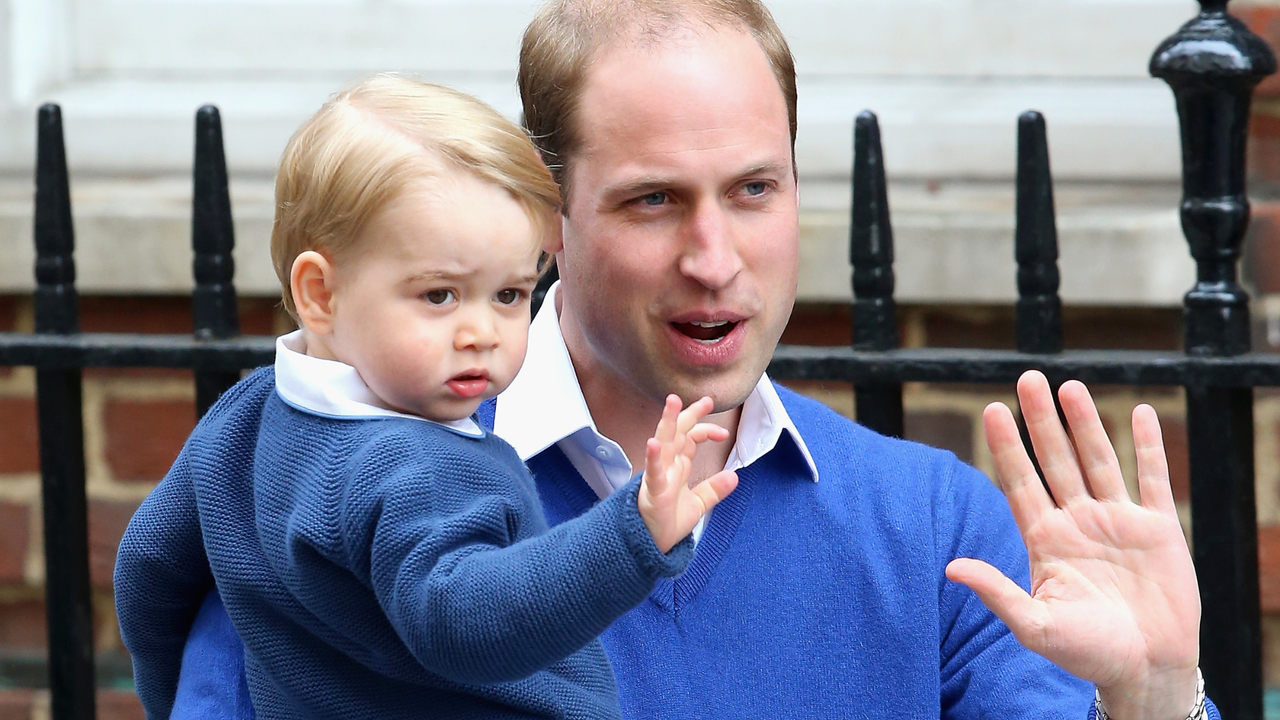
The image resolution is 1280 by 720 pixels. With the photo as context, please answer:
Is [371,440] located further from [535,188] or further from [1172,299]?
[1172,299]

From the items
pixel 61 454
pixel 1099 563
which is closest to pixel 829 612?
pixel 1099 563

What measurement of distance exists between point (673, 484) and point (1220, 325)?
4.34 ft

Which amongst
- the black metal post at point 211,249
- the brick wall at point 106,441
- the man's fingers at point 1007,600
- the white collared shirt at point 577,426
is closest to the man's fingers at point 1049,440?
the man's fingers at point 1007,600

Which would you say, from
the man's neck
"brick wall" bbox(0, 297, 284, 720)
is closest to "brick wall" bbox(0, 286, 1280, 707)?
"brick wall" bbox(0, 297, 284, 720)

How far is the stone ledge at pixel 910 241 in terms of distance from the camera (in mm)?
2850

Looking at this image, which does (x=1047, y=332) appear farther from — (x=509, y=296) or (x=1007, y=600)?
(x=509, y=296)

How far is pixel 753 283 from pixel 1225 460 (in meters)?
0.90

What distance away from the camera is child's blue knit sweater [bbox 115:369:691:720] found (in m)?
1.33

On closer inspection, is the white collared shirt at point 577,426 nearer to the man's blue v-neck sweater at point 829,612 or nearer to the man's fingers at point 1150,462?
the man's blue v-neck sweater at point 829,612

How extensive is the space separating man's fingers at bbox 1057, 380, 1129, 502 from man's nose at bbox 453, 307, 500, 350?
2.16ft

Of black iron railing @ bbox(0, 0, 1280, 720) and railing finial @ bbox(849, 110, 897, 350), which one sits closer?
black iron railing @ bbox(0, 0, 1280, 720)

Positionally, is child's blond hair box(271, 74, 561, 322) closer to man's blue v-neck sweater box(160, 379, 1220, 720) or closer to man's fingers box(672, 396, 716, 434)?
man's fingers box(672, 396, 716, 434)

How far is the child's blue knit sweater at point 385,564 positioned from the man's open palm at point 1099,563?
52 centimetres

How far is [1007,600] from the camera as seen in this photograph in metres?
1.72
